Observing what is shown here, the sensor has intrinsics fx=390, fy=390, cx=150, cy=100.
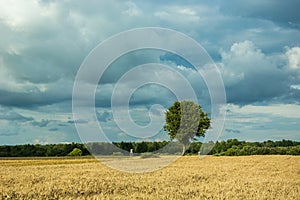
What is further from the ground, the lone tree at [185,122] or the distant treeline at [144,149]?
the lone tree at [185,122]

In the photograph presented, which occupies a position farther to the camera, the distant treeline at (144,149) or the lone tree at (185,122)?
the lone tree at (185,122)

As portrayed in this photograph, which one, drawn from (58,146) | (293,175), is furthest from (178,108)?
(293,175)

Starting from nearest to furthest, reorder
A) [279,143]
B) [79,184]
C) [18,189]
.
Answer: [18,189] → [79,184] → [279,143]

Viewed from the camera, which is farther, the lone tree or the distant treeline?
the lone tree

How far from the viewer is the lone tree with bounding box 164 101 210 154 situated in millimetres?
60750

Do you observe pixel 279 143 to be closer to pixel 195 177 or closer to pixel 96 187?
pixel 195 177

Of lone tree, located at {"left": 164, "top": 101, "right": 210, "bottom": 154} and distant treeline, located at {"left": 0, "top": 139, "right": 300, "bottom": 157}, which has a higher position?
lone tree, located at {"left": 164, "top": 101, "right": 210, "bottom": 154}

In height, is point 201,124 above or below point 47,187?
above

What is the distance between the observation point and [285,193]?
1545 cm

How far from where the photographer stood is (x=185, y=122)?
204ft

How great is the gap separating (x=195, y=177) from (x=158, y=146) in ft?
190

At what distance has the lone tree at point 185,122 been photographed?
6075 cm

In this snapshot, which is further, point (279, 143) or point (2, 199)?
point (279, 143)

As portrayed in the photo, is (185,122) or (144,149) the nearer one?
(185,122)
